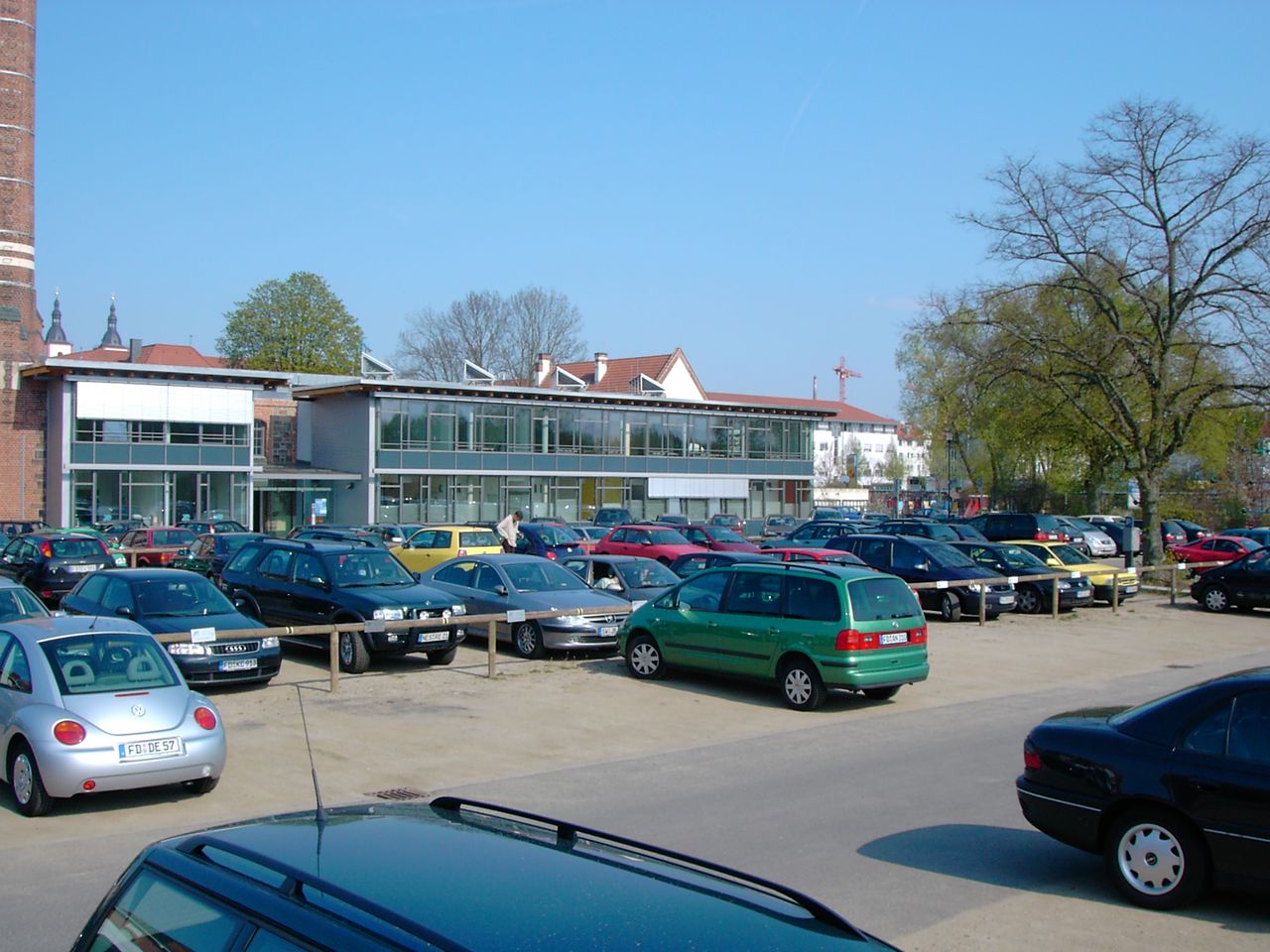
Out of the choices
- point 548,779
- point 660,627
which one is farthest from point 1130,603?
point 548,779

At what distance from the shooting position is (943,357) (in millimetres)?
67062

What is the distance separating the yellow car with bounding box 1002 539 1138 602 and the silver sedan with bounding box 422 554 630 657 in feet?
45.6

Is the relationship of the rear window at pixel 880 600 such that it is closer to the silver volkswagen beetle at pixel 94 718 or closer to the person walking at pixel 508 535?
the silver volkswagen beetle at pixel 94 718

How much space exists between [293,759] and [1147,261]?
3283 cm

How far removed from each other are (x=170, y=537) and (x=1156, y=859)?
28.8 meters

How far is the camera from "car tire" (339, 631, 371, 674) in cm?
1664

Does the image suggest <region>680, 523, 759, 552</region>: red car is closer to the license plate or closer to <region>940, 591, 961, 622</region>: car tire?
<region>940, 591, 961, 622</region>: car tire

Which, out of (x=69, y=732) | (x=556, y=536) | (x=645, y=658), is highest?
(x=556, y=536)

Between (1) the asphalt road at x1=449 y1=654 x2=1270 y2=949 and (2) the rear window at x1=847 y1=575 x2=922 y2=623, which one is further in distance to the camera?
(2) the rear window at x1=847 y1=575 x2=922 y2=623

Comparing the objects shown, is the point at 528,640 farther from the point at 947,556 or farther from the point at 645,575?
the point at 947,556

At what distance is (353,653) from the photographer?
16672 millimetres

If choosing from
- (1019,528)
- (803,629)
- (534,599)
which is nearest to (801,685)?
(803,629)

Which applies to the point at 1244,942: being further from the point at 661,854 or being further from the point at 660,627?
the point at 660,627

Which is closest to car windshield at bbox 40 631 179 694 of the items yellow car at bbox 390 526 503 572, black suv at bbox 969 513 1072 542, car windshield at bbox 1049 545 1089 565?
yellow car at bbox 390 526 503 572
